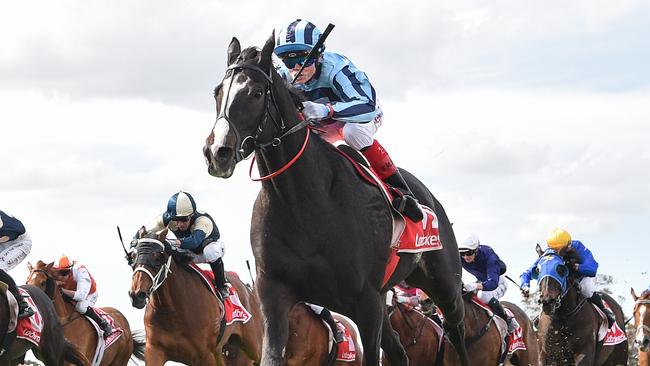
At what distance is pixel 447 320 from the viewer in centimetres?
1028

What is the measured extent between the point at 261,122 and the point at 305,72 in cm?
104

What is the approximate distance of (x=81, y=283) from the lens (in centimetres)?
1625

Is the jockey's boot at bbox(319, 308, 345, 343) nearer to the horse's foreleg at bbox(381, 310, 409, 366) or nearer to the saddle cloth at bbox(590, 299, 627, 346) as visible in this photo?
the saddle cloth at bbox(590, 299, 627, 346)

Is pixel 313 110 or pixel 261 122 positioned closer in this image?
pixel 261 122

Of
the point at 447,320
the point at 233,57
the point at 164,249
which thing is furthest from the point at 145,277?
the point at 233,57

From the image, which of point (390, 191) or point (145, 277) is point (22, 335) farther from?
point (390, 191)

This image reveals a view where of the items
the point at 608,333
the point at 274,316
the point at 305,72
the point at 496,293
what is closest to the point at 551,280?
the point at 608,333

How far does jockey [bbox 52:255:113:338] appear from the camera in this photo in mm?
16094

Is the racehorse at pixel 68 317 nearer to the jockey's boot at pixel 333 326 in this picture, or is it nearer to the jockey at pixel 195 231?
the jockey at pixel 195 231

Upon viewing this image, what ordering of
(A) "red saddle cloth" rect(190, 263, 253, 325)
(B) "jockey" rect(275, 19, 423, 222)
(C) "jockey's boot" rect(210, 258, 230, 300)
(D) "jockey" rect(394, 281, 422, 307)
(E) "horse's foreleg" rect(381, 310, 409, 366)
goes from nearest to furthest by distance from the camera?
1. (B) "jockey" rect(275, 19, 423, 222)
2. (E) "horse's foreleg" rect(381, 310, 409, 366)
3. (A) "red saddle cloth" rect(190, 263, 253, 325)
4. (C) "jockey's boot" rect(210, 258, 230, 300)
5. (D) "jockey" rect(394, 281, 422, 307)

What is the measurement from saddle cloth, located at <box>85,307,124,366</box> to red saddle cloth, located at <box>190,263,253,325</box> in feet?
7.33

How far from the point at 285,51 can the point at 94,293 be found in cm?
933

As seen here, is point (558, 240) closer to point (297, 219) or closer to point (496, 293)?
point (496, 293)

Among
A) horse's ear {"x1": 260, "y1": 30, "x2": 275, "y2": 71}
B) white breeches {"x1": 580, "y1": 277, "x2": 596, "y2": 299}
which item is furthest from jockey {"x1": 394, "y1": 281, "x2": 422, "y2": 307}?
horse's ear {"x1": 260, "y1": 30, "x2": 275, "y2": 71}
